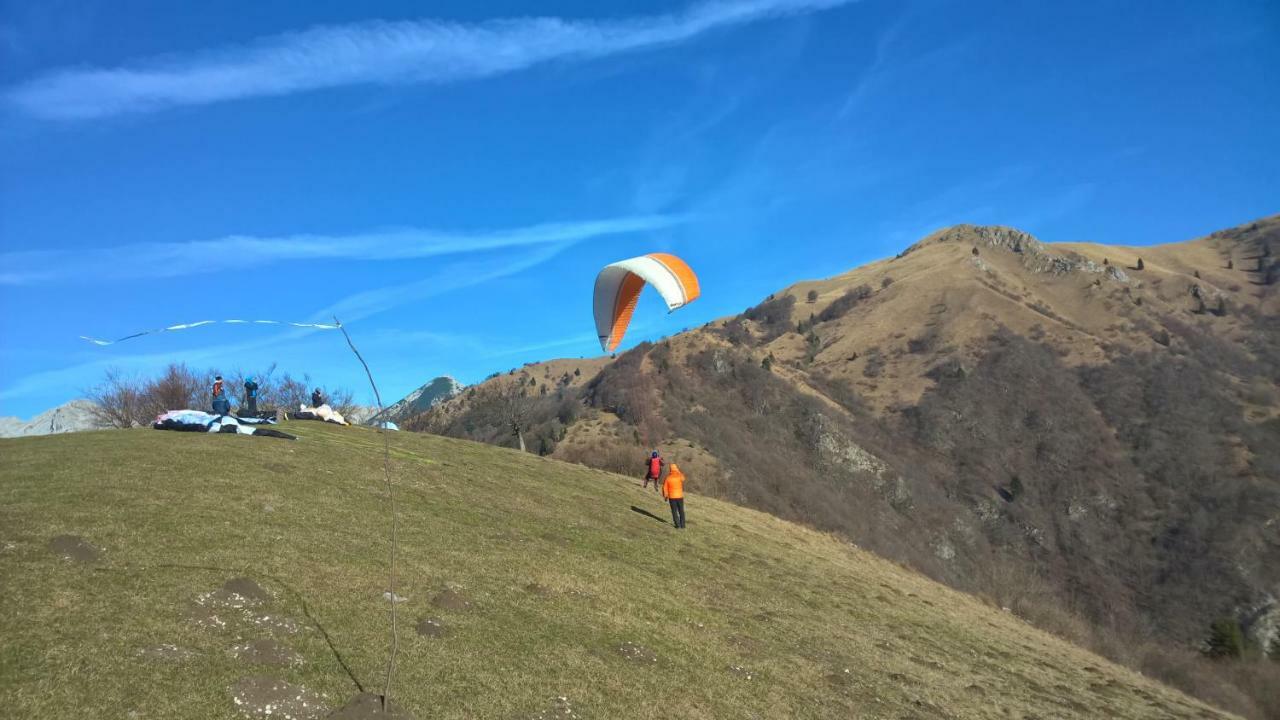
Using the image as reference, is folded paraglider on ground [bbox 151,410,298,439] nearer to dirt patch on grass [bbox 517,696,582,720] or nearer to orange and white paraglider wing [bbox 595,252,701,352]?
orange and white paraglider wing [bbox 595,252,701,352]

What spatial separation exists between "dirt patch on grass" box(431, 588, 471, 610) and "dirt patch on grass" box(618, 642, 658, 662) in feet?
10.0

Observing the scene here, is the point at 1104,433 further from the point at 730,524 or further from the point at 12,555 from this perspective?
the point at 12,555

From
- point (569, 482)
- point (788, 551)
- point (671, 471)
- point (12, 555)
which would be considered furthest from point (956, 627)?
point (12, 555)

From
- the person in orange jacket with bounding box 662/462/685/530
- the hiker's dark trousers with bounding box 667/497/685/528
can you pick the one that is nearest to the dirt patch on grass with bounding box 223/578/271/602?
the person in orange jacket with bounding box 662/462/685/530

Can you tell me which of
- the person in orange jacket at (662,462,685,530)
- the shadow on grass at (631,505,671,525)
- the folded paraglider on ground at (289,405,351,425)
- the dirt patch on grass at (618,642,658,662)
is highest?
the folded paraglider on ground at (289,405,351,425)

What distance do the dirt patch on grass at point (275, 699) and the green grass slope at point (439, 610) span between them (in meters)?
0.09

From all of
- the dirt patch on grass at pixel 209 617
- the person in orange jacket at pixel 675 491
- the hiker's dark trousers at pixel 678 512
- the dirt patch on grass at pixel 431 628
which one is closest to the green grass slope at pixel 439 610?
the dirt patch on grass at pixel 209 617

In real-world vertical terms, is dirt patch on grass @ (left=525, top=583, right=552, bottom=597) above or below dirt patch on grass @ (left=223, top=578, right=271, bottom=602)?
below

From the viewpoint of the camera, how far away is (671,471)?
84.7 feet

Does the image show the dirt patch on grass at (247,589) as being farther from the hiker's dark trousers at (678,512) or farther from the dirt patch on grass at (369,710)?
the hiker's dark trousers at (678,512)

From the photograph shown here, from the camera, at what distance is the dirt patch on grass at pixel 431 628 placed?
40.8ft

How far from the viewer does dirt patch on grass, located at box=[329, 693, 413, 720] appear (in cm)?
947

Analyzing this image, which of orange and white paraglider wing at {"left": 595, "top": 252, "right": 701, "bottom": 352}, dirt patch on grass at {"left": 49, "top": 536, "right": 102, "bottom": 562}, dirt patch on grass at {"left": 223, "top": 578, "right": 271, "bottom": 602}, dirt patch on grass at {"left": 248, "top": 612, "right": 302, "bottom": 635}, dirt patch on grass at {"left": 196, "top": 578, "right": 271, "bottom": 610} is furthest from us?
orange and white paraglider wing at {"left": 595, "top": 252, "right": 701, "bottom": 352}

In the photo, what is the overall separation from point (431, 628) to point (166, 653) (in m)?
3.92
